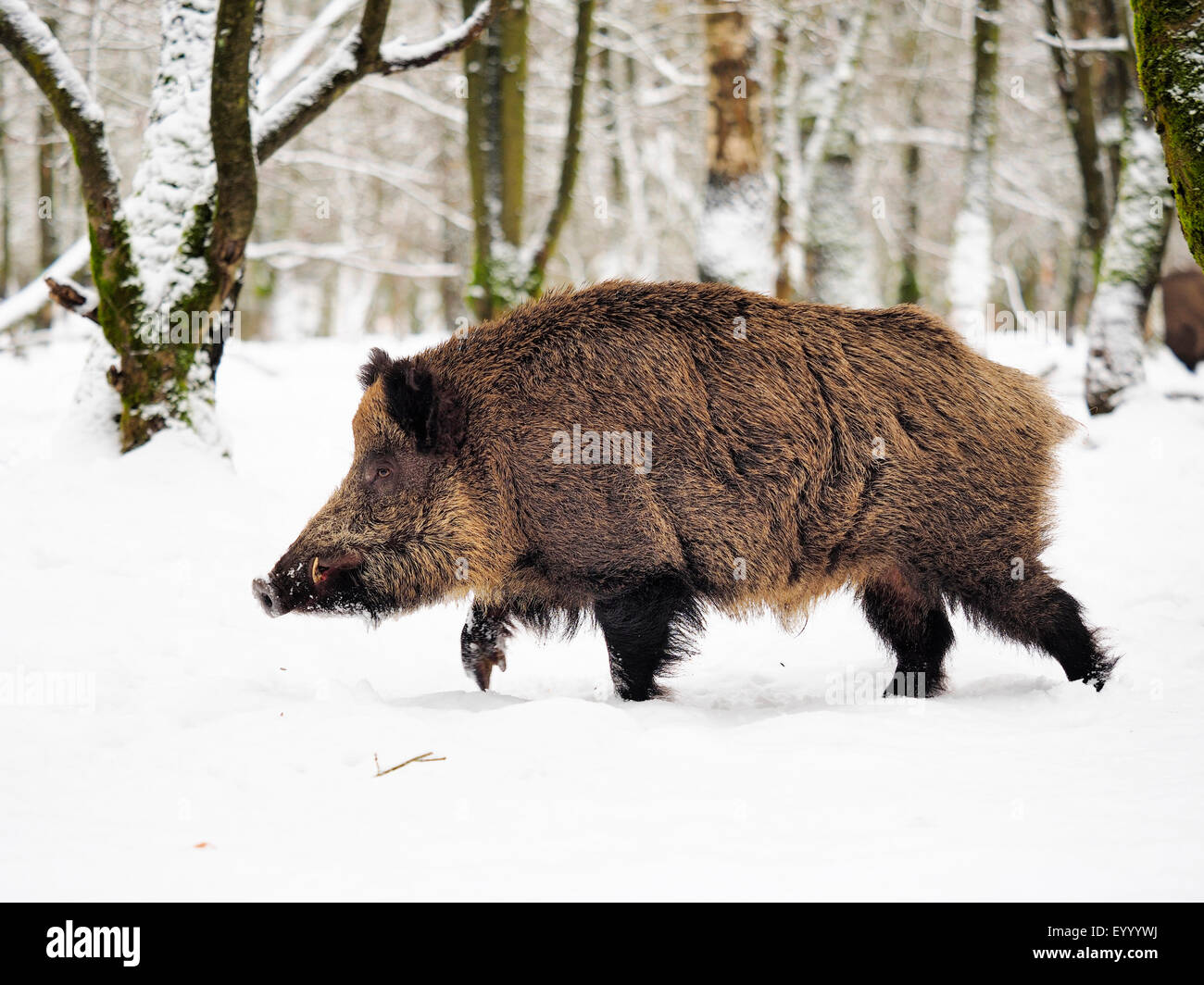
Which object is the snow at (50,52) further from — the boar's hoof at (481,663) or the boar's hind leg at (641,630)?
the boar's hind leg at (641,630)

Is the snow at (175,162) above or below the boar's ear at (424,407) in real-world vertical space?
above

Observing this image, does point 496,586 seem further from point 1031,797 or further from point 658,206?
point 658,206

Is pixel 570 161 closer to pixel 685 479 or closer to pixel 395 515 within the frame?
pixel 395 515

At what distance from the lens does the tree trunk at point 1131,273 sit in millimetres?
8836

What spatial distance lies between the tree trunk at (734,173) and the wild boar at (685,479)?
11.8ft

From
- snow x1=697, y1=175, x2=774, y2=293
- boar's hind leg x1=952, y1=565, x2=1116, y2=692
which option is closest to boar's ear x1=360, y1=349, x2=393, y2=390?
boar's hind leg x1=952, y1=565, x2=1116, y2=692

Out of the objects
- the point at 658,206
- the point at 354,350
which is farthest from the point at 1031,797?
the point at 658,206

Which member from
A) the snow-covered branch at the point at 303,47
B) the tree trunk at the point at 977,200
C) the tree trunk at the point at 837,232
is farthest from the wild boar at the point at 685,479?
the tree trunk at the point at 977,200

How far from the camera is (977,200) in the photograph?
13547 mm

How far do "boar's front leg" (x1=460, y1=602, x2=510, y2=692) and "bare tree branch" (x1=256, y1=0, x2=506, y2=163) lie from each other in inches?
126

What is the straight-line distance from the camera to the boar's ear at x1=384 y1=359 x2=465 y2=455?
4.63m
